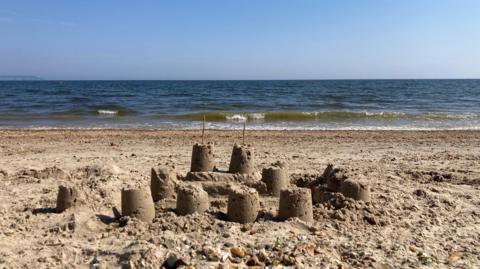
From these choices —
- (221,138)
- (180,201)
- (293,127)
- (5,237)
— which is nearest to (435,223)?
(180,201)

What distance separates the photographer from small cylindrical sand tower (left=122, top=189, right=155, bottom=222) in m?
5.12

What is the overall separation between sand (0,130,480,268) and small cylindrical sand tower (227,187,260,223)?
0.13m

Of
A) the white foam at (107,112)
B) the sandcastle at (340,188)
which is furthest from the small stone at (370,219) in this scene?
the white foam at (107,112)

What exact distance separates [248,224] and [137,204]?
1217 millimetres

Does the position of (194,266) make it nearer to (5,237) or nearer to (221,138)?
(5,237)

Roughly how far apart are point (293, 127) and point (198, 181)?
1082cm

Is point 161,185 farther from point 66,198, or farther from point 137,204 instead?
point 66,198

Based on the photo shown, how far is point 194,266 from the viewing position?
4.05 meters

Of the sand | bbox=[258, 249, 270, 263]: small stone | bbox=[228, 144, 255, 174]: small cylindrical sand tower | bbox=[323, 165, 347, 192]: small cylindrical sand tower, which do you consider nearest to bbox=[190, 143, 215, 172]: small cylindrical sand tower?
bbox=[228, 144, 255, 174]: small cylindrical sand tower

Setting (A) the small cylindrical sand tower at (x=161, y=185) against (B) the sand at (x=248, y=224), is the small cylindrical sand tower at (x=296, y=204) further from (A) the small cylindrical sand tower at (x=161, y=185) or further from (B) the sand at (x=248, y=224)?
(A) the small cylindrical sand tower at (x=161, y=185)

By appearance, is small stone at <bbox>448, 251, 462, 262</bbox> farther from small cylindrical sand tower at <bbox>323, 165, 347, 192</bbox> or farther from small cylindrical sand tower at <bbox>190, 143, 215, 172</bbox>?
small cylindrical sand tower at <bbox>190, 143, 215, 172</bbox>

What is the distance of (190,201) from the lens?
5215 mm

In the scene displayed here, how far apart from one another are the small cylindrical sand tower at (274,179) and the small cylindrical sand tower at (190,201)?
1300 mm

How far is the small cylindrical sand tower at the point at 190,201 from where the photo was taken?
5215 millimetres
